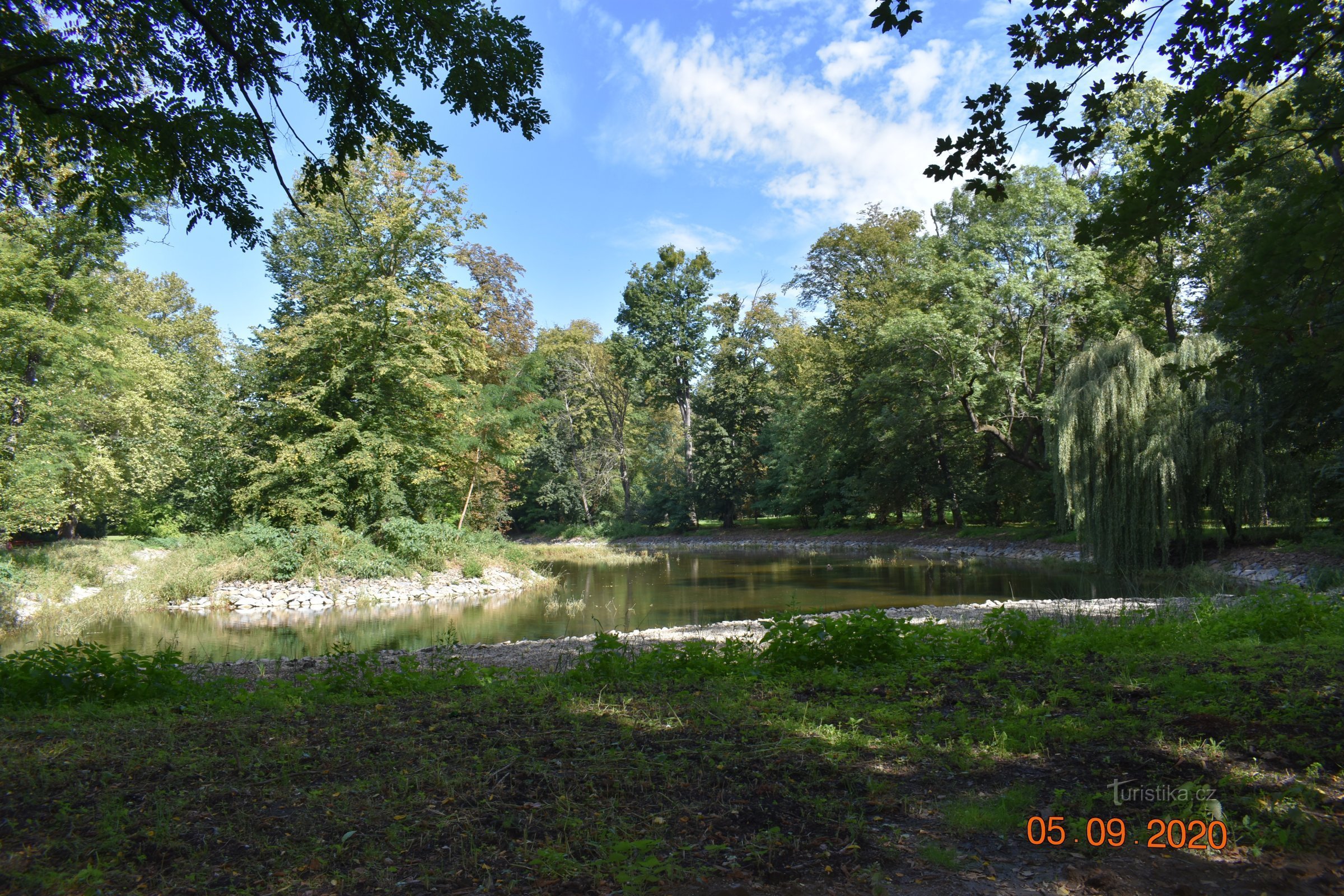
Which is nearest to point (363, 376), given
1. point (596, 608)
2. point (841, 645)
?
point (596, 608)

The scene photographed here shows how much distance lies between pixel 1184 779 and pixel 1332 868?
0.78 meters

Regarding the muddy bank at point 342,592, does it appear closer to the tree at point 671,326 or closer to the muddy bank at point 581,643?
the muddy bank at point 581,643

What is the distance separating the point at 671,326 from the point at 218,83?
3874 centimetres

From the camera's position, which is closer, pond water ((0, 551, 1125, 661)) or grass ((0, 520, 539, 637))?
pond water ((0, 551, 1125, 661))

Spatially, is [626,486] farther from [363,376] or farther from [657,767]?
[657,767]

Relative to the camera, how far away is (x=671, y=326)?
43.6 metres

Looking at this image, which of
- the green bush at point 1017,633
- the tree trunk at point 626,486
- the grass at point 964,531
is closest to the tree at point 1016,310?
the grass at point 964,531

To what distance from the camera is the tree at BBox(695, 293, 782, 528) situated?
4122cm

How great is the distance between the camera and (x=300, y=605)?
53.8 ft

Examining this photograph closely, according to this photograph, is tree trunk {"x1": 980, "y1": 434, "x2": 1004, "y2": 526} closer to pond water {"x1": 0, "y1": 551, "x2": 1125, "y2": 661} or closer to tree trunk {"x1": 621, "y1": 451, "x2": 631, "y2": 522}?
pond water {"x1": 0, "y1": 551, "x2": 1125, "y2": 661}

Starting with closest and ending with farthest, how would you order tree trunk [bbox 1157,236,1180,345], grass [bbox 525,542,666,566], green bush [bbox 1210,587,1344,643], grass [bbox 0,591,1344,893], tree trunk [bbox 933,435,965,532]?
grass [bbox 0,591,1344,893]
green bush [bbox 1210,587,1344,643]
tree trunk [bbox 1157,236,1180,345]
grass [bbox 525,542,666,566]
tree trunk [bbox 933,435,965,532]

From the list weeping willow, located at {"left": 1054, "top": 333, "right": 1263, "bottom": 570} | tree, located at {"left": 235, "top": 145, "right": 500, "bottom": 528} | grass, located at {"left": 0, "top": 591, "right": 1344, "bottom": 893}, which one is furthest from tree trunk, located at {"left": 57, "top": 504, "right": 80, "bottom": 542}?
weeping willow, located at {"left": 1054, "top": 333, "right": 1263, "bottom": 570}

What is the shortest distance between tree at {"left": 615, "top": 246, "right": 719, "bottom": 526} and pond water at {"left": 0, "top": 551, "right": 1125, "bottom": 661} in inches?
832

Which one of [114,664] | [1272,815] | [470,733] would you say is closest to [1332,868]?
[1272,815]
